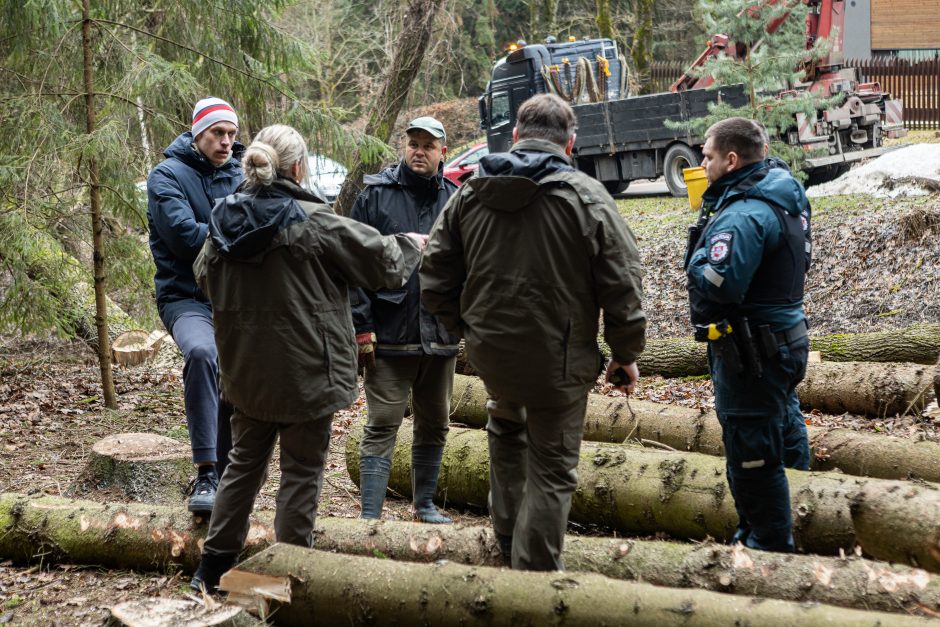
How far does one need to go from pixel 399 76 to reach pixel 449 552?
9.32 m

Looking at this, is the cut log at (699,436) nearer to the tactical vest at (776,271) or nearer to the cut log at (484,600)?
the tactical vest at (776,271)

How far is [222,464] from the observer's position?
15.8ft

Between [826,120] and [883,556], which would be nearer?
[883,556]

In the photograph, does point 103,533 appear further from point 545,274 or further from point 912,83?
point 912,83

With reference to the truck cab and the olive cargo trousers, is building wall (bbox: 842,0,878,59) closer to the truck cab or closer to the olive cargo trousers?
the truck cab

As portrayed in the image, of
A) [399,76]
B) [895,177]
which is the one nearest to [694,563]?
[399,76]

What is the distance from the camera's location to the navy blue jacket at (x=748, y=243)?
13.8 feet

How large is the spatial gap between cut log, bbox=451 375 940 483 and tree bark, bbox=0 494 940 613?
44.2 inches

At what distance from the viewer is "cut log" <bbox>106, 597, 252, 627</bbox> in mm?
3295

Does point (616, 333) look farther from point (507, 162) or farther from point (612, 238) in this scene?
point (507, 162)

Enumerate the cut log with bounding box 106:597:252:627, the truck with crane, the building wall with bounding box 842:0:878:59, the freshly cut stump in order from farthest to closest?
the building wall with bounding box 842:0:878:59
the truck with crane
the freshly cut stump
the cut log with bounding box 106:597:252:627

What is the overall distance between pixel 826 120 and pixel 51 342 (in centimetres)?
1285

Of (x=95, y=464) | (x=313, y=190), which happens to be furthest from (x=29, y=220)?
(x=313, y=190)

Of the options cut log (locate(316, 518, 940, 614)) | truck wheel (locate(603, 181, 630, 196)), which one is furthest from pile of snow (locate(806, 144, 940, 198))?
cut log (locate(316, 518, 940, 614))
